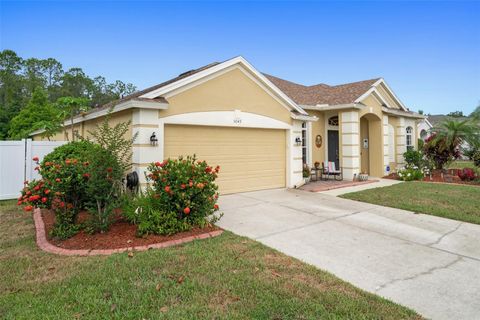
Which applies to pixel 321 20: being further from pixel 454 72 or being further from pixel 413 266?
pixel 413 266

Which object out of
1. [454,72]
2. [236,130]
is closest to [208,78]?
[236,130]

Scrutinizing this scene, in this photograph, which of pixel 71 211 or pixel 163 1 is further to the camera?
pixel 163 1

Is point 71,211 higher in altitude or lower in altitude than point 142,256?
higher

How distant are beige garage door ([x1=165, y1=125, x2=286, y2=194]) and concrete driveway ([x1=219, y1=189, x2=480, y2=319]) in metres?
1.40

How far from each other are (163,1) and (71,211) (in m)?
10.2

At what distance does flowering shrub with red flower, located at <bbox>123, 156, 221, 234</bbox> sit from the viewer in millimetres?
5305

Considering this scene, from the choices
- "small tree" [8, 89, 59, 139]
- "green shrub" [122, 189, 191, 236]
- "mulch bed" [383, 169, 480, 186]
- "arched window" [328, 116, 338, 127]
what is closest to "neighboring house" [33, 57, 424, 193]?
"arched window" [328, 116, 338, 127]

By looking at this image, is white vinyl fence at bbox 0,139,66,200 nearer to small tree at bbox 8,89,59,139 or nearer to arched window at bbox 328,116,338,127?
arched window at bbox 328,116,338,127

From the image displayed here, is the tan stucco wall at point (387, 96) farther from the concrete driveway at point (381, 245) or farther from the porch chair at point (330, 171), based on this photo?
the concrete driveway at point (381, 245)

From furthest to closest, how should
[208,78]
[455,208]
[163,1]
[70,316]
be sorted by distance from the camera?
[163,1] < [208,78] < [455,208] < [70,316]

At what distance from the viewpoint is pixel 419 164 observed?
14.9 meters

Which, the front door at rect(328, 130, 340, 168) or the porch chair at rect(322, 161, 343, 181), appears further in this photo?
the front door at rect(328, 130, 340, 168)

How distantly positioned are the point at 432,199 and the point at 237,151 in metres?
6.38

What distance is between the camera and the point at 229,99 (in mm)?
9320
